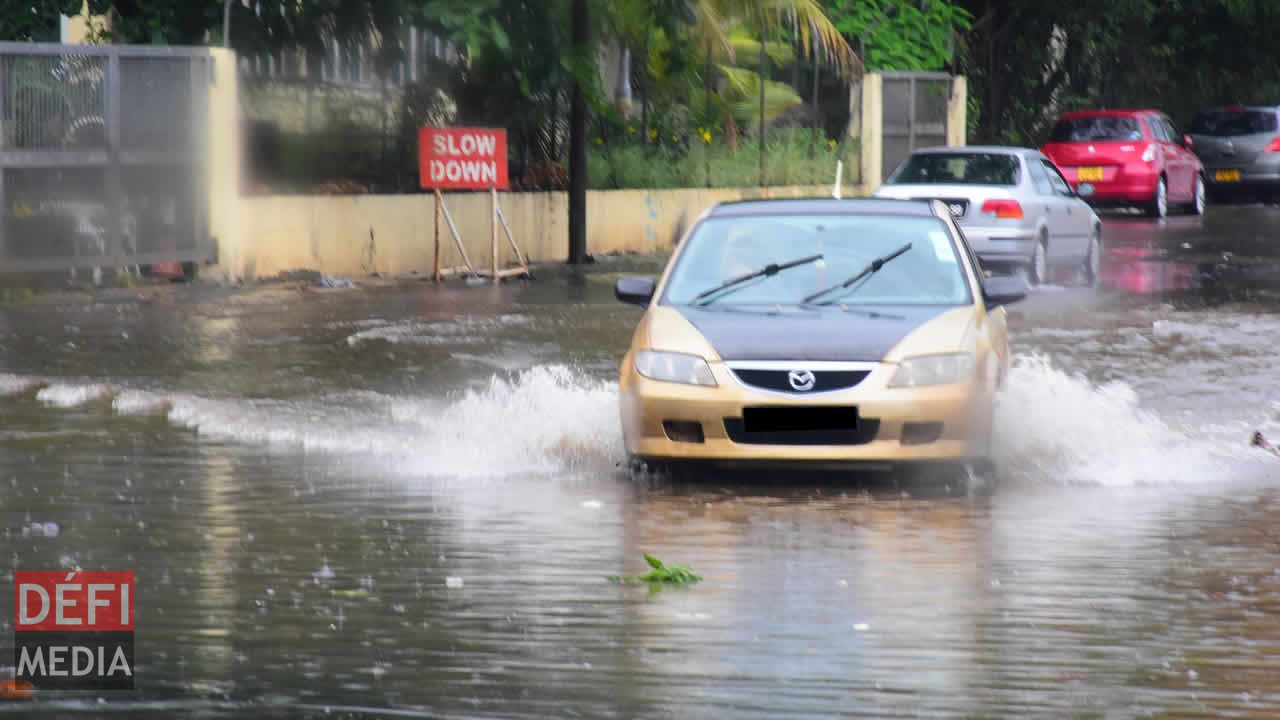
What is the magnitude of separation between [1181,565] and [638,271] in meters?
17.5

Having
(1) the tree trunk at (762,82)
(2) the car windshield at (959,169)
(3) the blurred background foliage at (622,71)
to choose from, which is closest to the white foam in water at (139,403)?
(3) the blurred background foliage at (622,71)

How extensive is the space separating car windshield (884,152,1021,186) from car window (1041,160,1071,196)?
643 mm

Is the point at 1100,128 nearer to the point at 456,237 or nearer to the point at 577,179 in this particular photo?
the point at 577,179

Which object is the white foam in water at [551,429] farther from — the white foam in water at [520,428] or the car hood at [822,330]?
the car hood at [822,330]

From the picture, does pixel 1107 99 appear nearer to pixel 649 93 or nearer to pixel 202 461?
pixel 649 93

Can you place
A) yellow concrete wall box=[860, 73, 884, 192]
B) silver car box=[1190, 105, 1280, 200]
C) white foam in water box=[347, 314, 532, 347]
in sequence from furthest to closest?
1. silver car box=[1190, 105, 1280, 200]
2. yellow concrete wall box=[860, 73, 884, 192]
3. white foam in water box=[347, 314, 532, 347]

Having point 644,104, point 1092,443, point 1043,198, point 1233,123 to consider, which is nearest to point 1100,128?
point 1233,123

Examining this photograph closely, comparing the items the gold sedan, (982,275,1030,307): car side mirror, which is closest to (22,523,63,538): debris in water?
the gold sedan

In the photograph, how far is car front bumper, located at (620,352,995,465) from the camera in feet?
33.3

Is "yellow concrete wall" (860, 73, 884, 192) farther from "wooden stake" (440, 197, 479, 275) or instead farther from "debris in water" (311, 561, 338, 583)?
"debris in water" (311, 561, 338, 583)

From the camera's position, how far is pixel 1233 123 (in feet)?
146

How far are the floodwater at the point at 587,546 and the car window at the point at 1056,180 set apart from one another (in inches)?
318

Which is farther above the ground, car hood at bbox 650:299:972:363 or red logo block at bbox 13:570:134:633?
car hood at bbox 650:299:972:363

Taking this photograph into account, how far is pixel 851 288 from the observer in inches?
444
